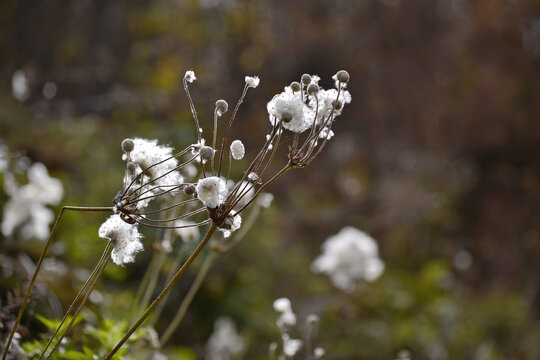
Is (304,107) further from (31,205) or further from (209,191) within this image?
(31,205)

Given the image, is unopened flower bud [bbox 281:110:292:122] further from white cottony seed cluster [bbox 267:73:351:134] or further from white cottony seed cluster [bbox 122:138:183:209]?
white cottony seed cluster [bbox 122:138:183:209]

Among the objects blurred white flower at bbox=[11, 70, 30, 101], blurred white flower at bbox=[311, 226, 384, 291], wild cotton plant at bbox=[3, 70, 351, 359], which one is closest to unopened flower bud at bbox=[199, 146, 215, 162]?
wild cotton plant at bbox=[3, 70, 351, 359]

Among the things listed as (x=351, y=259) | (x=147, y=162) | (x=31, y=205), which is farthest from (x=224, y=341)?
(x=147, y=162)

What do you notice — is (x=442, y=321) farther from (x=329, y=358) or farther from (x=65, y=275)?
(x=65, y=275)

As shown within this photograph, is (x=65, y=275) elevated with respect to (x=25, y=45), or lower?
lower

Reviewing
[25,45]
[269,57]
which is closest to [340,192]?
[269,57]

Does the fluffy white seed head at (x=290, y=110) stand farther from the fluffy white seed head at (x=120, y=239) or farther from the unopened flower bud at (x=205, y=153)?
the fluffy white seed head at (x=120, y=239)
